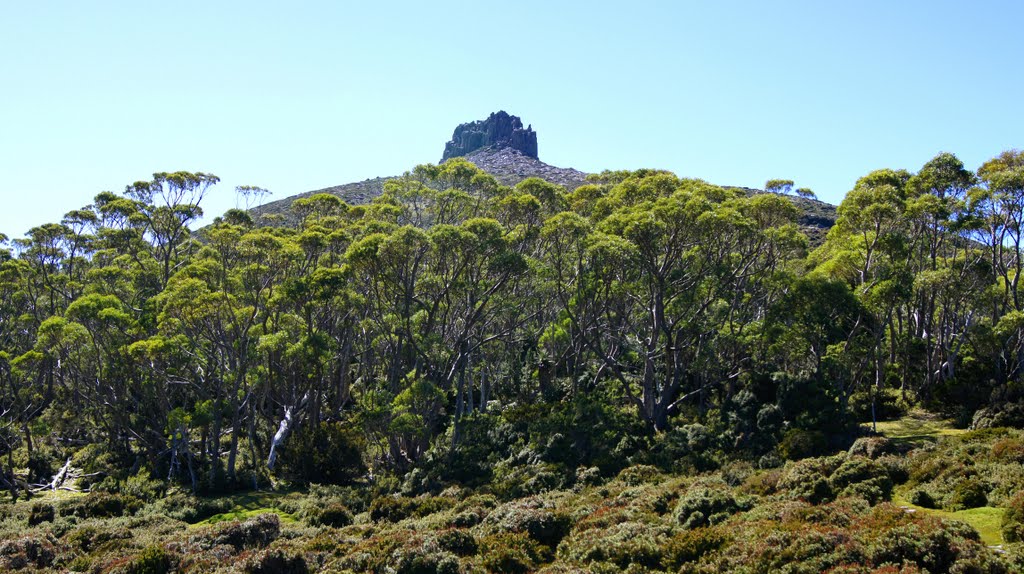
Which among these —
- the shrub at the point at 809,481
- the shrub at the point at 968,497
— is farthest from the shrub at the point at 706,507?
the shrub at the point at 968,497

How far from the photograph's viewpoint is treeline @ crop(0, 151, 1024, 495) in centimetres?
3145

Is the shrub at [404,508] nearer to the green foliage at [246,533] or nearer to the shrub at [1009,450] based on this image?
the green foliage at [246,533]

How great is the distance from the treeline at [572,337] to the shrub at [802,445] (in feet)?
0.45

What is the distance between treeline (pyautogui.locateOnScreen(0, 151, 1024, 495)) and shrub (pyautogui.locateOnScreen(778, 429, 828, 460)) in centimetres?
14

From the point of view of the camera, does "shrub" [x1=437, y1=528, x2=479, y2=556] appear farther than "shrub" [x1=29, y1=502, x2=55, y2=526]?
No

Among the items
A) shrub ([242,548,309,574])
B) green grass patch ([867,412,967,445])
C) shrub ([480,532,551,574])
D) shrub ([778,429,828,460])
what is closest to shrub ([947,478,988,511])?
shrub ([778,429,828,460])

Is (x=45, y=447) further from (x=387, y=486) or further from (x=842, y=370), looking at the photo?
(x=842, y=370)

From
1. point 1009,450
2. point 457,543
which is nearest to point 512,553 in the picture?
point 457,543

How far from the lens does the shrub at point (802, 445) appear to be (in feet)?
85.9

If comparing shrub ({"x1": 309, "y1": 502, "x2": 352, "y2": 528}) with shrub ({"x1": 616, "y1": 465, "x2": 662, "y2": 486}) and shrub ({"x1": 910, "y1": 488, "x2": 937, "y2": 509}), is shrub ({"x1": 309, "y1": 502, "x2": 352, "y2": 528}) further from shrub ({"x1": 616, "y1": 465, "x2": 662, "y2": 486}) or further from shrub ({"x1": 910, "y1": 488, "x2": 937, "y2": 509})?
shrub ({"x1": 910, "y1": 488, "x2": 937, "y2": 509})

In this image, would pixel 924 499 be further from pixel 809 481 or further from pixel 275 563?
pixel 275 563

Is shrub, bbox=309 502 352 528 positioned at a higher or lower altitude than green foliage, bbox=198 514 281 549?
lower

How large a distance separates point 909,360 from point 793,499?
23.6 metres

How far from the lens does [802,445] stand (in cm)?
2625
